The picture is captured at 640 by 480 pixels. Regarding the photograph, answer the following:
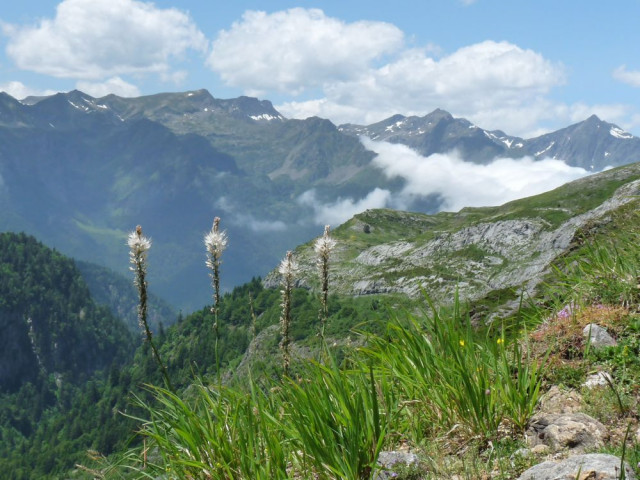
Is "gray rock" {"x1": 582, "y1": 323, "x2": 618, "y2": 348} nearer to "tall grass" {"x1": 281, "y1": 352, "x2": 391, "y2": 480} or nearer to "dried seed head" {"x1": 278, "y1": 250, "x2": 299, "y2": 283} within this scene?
"tall grass" {"x1": 281, "y1": 352, "x2": 391, "y2": 480}

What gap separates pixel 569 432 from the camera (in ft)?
14.7

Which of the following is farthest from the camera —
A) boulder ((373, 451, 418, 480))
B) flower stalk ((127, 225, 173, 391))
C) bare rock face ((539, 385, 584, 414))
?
flower stalk ((127, 225, 173, 391))

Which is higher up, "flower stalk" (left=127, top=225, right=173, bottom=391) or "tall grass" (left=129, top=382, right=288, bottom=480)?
"flower stalk" (left=127, top=225, right=173, bottom=391)

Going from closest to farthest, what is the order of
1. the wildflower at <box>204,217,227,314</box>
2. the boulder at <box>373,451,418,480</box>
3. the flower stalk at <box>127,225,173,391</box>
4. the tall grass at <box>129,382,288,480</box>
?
1. the boulder at <box>373,451,418,480</box>
2. the tall grass at <box>129,382,288,480</box>
3. the flower stalk at <box>127,225,173,391</box>
4. the wildflower at <box>204,217,227,314</box>

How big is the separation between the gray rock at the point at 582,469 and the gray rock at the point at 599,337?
238cm

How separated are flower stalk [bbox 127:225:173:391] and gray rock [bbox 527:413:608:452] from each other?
348cm

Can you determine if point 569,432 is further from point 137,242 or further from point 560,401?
point 137,242

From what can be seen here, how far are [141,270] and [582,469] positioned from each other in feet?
14.4

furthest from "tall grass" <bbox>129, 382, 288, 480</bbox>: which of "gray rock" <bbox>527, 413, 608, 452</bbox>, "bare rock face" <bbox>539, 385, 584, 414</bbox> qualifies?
"bare rock face" <bbox>539, 385, 584, 414</bbox>

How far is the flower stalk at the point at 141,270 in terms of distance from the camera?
5.46 metres

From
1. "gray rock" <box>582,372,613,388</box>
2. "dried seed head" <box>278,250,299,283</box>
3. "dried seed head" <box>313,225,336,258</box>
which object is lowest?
"gray rock" <box>582,372,613,388</box>

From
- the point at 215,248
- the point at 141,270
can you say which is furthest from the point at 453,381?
the point at 141,270

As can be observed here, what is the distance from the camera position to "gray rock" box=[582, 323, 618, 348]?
19.4ft

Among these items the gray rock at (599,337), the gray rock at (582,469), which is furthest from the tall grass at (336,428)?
the gray rock at (599,337)
